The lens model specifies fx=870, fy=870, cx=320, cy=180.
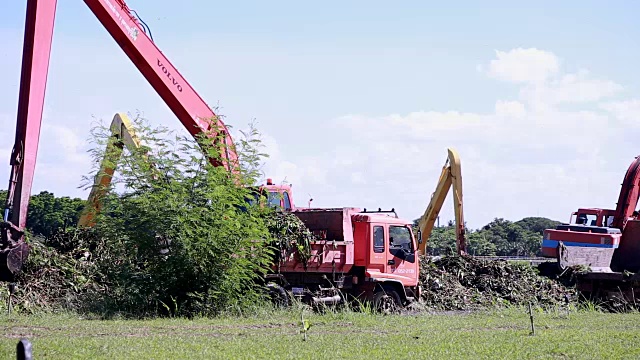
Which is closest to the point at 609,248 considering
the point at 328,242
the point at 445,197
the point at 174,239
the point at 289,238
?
the point at 445,197

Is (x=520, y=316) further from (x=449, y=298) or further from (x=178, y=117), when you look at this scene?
(x=178, y=117)

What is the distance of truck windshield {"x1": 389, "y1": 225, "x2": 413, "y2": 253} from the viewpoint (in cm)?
2409

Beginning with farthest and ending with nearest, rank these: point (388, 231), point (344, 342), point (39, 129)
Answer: point (388, 231) < point (39, 129) < point (344, 342)

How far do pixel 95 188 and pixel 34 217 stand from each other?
29285 mm

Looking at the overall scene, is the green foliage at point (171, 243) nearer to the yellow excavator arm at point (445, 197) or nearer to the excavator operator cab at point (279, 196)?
the excavator operator cab at point (279, 196)

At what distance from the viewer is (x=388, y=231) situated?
2395 centimetres

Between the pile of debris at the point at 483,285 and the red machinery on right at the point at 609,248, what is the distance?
3.12 ft

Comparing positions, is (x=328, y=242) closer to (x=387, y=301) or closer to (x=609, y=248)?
(x=387, y=301)

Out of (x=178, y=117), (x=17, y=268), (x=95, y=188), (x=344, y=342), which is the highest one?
(x=178, y=117)

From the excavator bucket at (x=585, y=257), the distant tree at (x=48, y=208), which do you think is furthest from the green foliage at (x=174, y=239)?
the distant tree at (x=48, y=208)

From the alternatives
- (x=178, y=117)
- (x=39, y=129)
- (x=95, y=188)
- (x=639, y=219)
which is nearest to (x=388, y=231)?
(x=178, y=117)

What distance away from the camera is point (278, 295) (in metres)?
22.2

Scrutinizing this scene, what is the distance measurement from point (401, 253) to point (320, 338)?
8.08 m

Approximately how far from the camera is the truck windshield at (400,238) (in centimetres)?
2409
